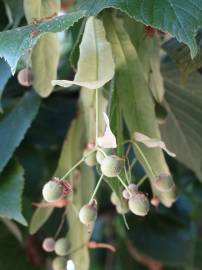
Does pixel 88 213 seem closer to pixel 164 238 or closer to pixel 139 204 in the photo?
pixel 139 204

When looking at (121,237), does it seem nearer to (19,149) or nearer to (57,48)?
(19,149)

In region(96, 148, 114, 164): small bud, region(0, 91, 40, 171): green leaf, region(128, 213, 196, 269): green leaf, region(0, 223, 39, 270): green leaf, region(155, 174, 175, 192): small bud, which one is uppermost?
region(96, 148, 114, 164): small bud

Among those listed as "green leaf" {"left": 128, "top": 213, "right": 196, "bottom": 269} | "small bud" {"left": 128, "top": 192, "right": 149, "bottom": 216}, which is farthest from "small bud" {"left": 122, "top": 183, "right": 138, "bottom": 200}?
"green leaf" {"left": 128, "top": 213, "right": 196, "bottom": 269}

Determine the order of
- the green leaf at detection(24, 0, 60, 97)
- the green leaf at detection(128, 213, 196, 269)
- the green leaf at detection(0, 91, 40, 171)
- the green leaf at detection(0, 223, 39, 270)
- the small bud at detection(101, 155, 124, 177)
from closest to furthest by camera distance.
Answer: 1. the small bud at detection(101, 155, 124, 177)
2. the green leaf at detection(24, 0, 60, 97)
3. the green leaf at detection(0, 91, 40, 171)
4. the green leaf at detection(0, 223, 39, 270)
5. the green leaf at detection(128, 213, 196, 269)

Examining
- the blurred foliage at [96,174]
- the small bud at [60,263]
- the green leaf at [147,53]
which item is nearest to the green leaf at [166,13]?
the blurred foliage at [96,174]

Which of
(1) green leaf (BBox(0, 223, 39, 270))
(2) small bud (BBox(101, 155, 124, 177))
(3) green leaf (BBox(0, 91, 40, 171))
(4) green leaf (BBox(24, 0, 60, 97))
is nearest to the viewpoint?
(2) small bud (BBox(101, 155, 124, 177))

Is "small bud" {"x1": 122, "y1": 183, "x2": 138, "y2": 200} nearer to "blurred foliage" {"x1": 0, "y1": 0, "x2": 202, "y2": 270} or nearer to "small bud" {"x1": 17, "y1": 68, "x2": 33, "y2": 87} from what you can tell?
"blurred foliage" {"x1": 0, "y1": 0, "x2": 202, "y2": 270}

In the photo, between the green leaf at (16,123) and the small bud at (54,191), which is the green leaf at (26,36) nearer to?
the small bud at (54,191)
